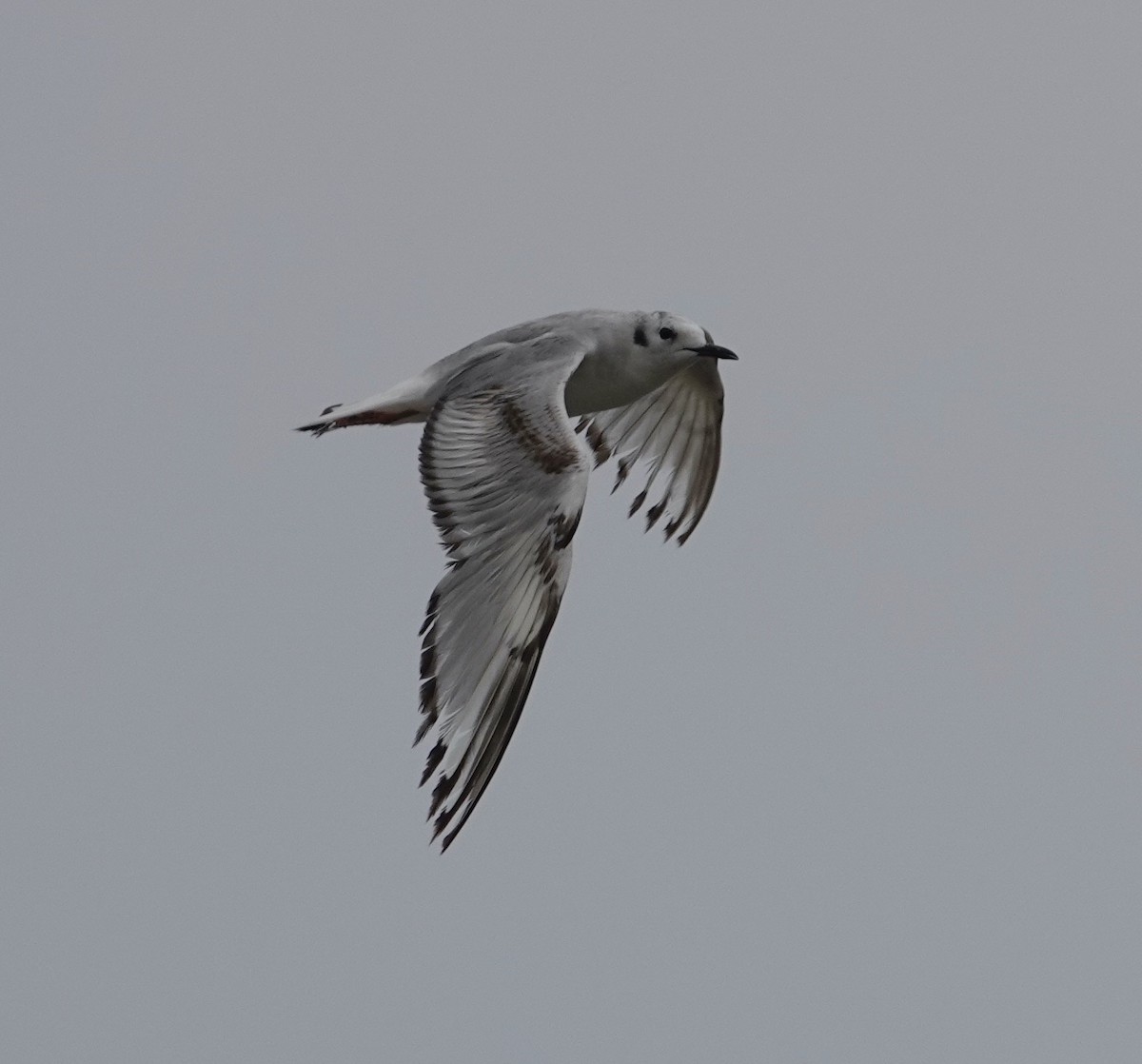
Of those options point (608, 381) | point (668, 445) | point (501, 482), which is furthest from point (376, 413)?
point (668, 445)

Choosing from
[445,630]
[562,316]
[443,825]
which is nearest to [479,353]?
[562,316]

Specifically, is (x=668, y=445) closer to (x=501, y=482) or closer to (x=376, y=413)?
(x=376, y=413)

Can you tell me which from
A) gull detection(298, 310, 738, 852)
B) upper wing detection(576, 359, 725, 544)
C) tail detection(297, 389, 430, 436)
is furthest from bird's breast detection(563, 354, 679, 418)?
upper wing detection(576, 359, 725, 544)

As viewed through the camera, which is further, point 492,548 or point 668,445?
point 668,445

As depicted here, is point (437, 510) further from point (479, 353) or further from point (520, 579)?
point (479, 353)

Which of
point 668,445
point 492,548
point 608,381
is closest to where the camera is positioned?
point 492,548

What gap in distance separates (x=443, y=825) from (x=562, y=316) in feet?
12.1

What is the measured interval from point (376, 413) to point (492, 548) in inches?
87.6

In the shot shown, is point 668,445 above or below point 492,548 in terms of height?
above

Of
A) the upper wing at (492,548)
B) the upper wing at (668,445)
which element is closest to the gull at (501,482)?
the upper wing at (492,548)

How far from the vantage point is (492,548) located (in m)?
10.8

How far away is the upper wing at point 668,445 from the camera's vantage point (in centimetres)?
1480

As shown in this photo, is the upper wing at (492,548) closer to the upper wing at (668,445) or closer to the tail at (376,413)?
the tail at (376,413)

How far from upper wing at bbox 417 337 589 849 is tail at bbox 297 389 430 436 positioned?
61cm
